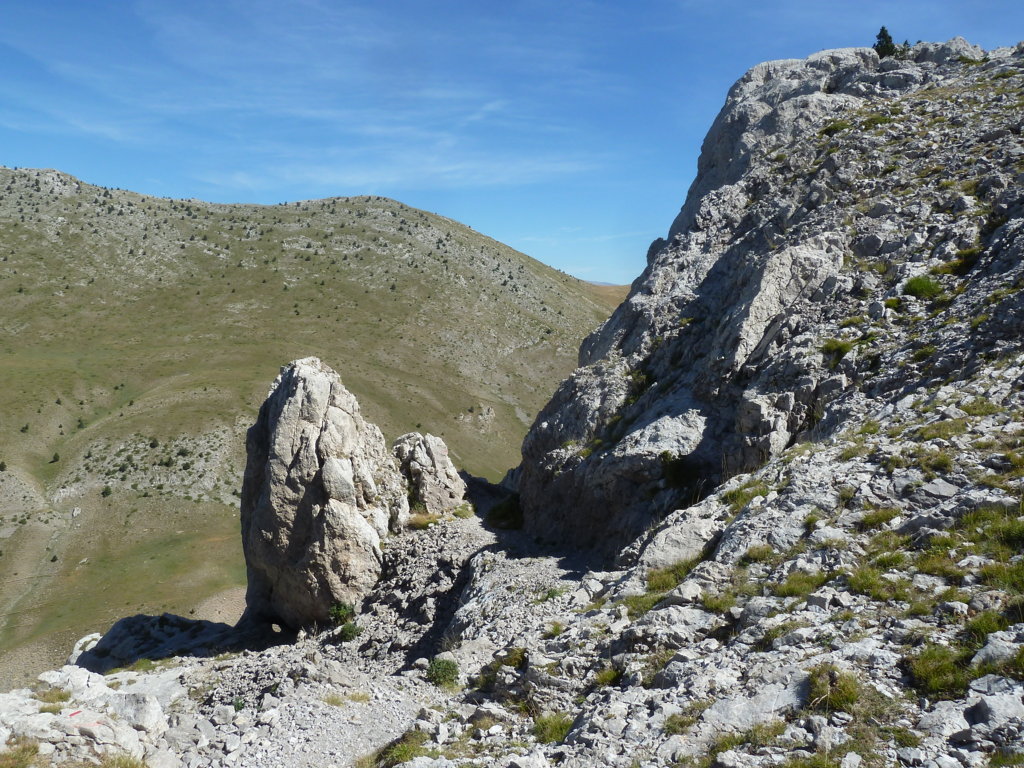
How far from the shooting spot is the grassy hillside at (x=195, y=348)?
231ft

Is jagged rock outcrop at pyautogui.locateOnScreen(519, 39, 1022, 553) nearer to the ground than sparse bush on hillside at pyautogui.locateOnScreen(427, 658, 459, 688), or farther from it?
farther from it

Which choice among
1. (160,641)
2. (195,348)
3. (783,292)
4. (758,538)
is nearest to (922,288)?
(783,292)

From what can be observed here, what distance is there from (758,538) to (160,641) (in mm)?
33395

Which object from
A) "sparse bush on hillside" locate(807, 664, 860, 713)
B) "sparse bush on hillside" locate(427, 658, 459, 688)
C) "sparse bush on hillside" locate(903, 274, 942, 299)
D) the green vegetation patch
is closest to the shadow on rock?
"sparse bush on hillside" locate(427, 658, 459, 688)

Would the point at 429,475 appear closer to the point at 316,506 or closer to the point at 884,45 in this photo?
the point at 316,506

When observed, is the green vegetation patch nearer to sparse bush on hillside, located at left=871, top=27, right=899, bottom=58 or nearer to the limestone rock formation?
the limestone rock formation

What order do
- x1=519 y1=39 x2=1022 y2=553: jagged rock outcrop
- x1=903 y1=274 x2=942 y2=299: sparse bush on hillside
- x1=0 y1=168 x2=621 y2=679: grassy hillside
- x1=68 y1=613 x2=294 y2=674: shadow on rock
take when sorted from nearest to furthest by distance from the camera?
x1=903 y1=274 x2=942 y2=299: sparse bush on hillside, x1=519 y1=39 x2=1022 y2=553: jagged rock outcrop, x1=68 y1=613 x2=294 y2=674: shadow on rock, x1=0 y1=168 x2=621 y2=679: grassy hillside

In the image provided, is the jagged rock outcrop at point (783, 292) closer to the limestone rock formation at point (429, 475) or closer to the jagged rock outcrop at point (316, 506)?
the limestone rock formation at point (429, 475)

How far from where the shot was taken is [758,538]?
15.3m

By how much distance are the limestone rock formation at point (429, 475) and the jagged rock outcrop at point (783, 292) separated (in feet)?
16.9

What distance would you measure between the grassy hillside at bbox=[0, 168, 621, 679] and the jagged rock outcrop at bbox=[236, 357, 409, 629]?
94.7 feet

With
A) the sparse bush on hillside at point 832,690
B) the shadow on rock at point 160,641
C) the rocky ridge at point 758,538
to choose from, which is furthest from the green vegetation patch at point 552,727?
the shadow on rock at point 160,641

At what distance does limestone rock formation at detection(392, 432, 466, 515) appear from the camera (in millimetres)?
36594

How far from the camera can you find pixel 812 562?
45.0ft
